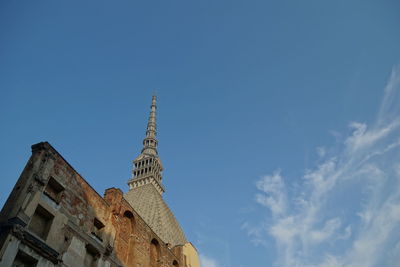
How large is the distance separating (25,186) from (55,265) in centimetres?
377

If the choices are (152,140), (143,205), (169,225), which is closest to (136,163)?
(152,140)

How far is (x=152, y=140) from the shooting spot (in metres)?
89.6

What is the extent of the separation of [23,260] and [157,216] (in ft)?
131

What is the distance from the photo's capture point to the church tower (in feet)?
168

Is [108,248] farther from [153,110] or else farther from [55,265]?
[153,110]

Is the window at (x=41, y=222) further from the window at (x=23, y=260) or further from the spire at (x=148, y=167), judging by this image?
the spire at (x=148, y=167)

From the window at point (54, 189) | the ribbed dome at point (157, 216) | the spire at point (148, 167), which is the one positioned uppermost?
the spire at point (148, 167)

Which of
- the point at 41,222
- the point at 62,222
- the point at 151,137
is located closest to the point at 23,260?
the point at 41,222

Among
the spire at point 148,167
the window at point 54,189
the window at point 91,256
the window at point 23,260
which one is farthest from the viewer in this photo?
the spire at point 148,167

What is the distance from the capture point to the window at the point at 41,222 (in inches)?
624

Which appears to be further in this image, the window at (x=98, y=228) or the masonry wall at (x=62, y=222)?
the window at (x=98, y=228)

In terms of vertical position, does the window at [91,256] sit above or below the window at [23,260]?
above

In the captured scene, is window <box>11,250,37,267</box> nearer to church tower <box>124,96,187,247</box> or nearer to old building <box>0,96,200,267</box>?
old building <box>0,96,200,267</box>

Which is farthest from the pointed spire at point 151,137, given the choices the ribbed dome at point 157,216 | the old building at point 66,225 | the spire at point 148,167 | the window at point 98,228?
the window at point 98,228
